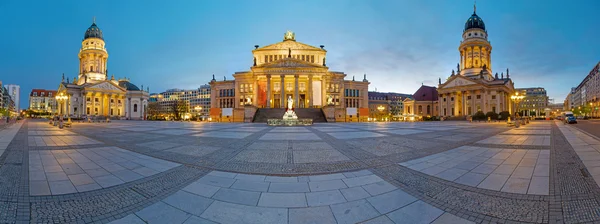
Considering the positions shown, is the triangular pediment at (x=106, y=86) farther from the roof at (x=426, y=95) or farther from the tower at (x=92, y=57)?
the roof at (x=426, y=95)

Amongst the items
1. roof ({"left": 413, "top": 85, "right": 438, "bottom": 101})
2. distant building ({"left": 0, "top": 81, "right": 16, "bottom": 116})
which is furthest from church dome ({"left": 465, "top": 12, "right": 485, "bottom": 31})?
distant building ({"left": 0, "top": 81, "right": 16, "bottom": 116})

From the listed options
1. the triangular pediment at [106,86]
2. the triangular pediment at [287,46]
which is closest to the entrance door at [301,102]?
the triangular pediment at [287,46]

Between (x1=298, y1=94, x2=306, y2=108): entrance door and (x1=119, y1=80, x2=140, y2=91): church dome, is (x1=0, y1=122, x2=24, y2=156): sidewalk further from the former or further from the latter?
(x1=119, y1=80, x2=140, y2=91): church dome

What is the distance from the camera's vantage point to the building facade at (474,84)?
6306 cm

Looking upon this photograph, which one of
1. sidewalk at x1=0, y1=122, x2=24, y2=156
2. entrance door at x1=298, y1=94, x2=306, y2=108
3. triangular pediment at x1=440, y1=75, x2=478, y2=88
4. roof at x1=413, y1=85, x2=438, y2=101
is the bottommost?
sidewalk at x1=0, y1=122, x2=24, y2=156

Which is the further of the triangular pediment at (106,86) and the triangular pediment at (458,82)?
the triangular pediment at (106,86)

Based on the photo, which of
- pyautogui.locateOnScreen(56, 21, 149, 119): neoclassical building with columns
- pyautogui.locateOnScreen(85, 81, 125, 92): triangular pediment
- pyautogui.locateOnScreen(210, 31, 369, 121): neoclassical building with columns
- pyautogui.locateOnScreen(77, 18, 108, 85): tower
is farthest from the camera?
pyautogui.locateOnScreen(77, 18, 108, 85): tower

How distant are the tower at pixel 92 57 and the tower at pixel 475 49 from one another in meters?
115

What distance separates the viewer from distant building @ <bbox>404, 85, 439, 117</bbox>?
82.6 m

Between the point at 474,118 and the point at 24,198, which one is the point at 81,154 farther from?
the point at 474,118

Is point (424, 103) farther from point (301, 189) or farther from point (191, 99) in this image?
point (191, 99)

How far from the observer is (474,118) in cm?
5275

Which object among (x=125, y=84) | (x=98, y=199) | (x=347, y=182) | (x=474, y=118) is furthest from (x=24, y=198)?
(x=125, y=84)

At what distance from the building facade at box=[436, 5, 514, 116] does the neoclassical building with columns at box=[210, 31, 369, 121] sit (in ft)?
76.9
